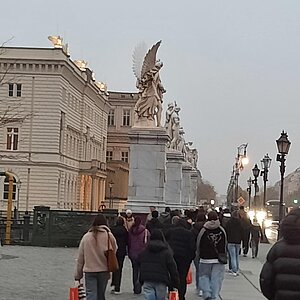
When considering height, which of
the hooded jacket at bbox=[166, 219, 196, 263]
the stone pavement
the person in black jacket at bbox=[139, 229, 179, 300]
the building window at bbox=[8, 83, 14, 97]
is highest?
the building window at bbox=[8, 83, 14, 97]

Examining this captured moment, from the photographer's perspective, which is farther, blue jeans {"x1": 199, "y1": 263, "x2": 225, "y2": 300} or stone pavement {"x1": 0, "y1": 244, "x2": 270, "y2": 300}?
stone pavement {"x1": 0, "y1": 244, "x2": 270, "y2": 300}

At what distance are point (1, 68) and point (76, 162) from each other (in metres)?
17.3

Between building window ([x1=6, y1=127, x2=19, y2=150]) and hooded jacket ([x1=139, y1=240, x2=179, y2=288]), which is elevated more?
building window ([x1=6, y1=127, x2=19, y2=150])

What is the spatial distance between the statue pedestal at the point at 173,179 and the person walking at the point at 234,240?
18.4 m

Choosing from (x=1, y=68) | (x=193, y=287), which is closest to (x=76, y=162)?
(x=1, y=68)

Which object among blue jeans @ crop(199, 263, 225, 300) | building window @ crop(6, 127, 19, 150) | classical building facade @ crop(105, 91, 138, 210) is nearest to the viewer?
blue jeans @ crop(199, 263, 225, 300)

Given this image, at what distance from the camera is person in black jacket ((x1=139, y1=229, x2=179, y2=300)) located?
37.2 ft

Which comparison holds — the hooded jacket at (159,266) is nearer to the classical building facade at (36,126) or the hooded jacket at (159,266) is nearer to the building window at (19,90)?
the classical building facade at (36,126)

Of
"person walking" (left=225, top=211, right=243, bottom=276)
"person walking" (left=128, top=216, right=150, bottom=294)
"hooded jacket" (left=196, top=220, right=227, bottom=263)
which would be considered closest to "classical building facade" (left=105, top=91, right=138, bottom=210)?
"person walking" (left=225, top=211, right=243, bottom=276)

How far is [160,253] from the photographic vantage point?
11.4 meters

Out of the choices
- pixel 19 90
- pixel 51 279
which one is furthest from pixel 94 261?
pixel 19 90

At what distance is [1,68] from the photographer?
72125 millimetres

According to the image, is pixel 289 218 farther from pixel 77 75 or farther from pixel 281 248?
pixel 77 75

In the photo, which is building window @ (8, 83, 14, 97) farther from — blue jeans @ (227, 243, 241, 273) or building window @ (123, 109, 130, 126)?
blue jeans @ (227, 243, 241, 273)
